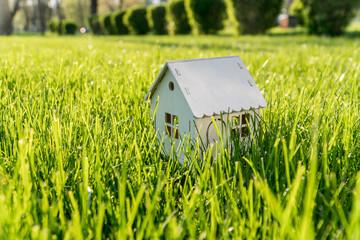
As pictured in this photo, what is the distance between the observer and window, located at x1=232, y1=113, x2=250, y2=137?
73.0 inches

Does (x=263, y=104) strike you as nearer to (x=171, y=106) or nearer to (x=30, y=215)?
(x=171, y=106)

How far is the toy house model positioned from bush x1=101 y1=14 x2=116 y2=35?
2654cm

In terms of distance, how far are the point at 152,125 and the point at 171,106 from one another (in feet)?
0.54

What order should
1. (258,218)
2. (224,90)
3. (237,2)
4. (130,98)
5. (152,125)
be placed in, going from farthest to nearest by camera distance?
(237,2) → (130,98) → (152,125) → (224,90) → (258,218)

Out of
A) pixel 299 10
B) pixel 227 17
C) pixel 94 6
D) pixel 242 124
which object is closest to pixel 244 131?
pixel 242 124

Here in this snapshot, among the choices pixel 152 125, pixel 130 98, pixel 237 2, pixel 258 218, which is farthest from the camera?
pixel 237 2

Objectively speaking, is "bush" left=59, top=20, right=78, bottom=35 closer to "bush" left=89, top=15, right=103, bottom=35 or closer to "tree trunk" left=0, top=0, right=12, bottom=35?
"bush" left=89, top=15, right=103, bottom=35

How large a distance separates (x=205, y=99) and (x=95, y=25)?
30251mm

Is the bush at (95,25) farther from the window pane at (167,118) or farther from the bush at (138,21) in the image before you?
the window pane at (167,118)

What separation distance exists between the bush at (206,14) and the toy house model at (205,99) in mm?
17696

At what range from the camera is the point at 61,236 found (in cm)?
123

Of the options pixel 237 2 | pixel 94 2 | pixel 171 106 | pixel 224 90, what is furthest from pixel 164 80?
pixel 94 2

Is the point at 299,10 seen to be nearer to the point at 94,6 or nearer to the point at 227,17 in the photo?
the point at 227,17

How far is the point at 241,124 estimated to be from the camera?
1.89 m
